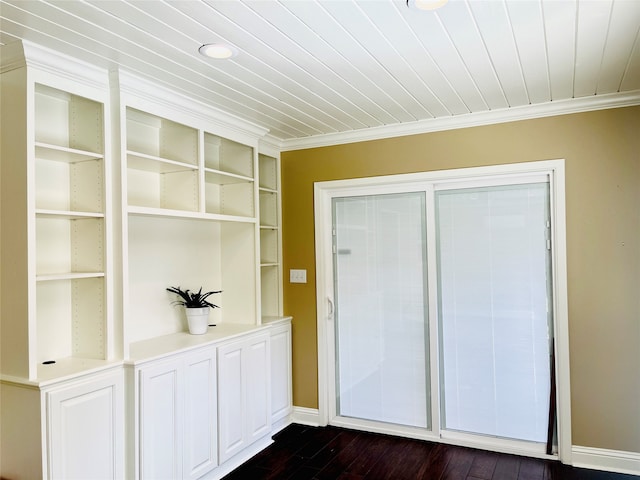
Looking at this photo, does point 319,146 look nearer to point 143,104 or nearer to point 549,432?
point 143,104

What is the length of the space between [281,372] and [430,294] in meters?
1.41

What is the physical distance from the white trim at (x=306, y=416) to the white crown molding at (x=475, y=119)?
2.28 meters

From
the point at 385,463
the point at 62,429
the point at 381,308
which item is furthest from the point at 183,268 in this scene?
the point at 385,463

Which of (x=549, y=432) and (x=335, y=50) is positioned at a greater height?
(x=335, y=50)

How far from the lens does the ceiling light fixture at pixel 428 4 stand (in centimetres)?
185

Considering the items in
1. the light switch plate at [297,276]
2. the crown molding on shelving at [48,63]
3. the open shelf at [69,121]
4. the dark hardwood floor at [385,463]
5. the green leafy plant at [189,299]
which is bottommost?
the dark hardwood floor at [385,463]

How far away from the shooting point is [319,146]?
4047 millimetres

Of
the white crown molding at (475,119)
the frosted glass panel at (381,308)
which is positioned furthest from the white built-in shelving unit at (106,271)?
the frosted glass panel at (381,308)

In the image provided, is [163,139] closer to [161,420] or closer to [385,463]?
[161,420]

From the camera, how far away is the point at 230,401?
3207 millimetres

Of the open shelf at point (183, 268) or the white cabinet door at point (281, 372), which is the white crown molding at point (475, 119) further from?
the white cabinet door at point (281, 372)

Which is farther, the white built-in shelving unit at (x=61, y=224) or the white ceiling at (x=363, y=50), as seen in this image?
the white built-in shelving unit at (x=61, y=224)

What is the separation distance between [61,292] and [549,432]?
3.29 metres

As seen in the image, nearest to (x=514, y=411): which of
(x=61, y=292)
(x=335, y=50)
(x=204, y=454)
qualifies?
(x=204, y=454)
